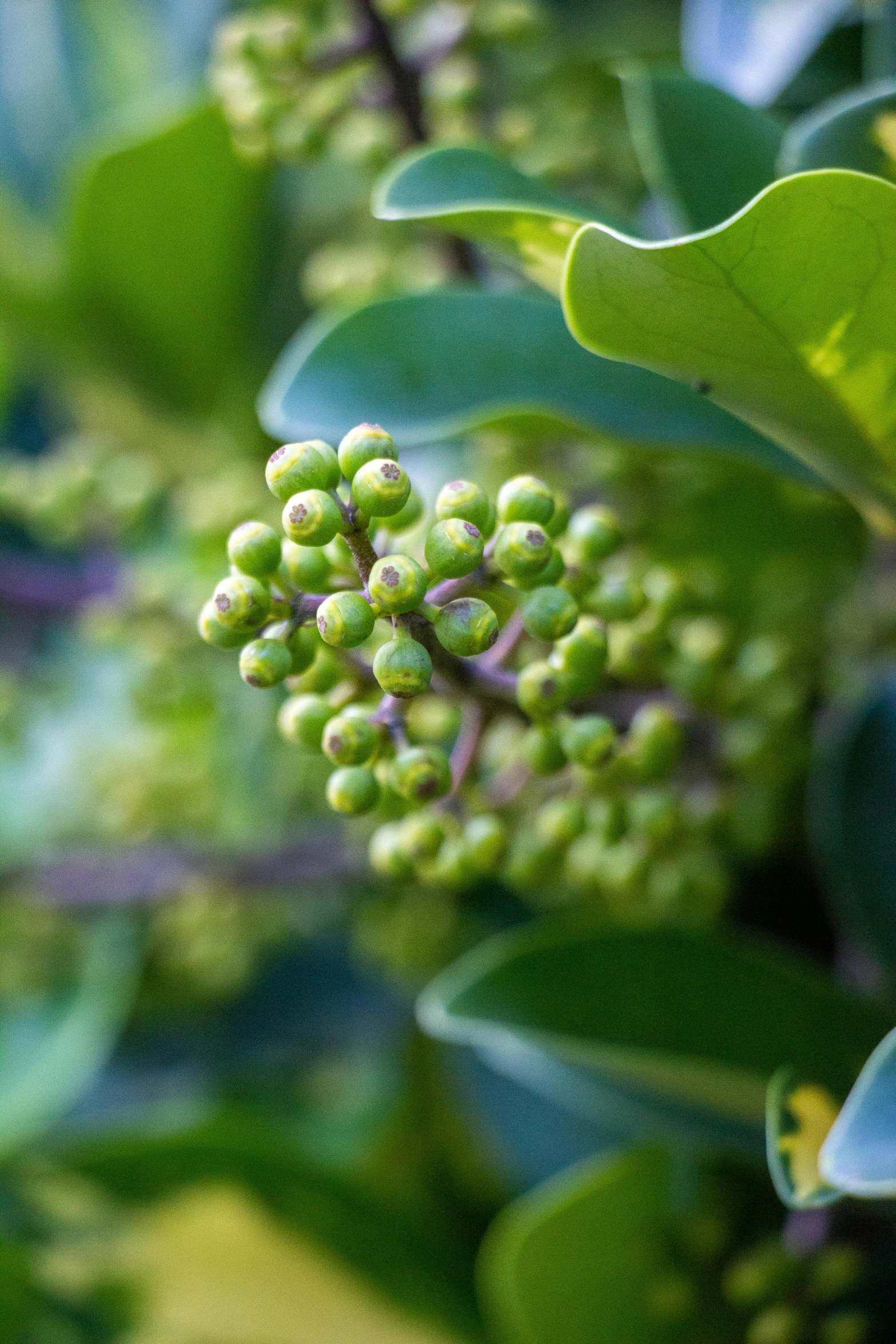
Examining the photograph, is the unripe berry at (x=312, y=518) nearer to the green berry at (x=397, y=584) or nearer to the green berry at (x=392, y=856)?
the green berry at (x=397, y=584)

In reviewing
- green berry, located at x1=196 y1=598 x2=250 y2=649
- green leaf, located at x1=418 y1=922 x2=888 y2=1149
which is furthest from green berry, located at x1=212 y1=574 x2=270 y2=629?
green leaf, located at x1=418 y1=922 x2=888 y2=1149

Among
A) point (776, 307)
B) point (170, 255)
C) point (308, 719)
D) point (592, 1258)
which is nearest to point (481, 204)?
point (776, 307)

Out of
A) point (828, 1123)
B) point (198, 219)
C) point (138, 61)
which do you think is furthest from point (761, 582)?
point (138, 61)

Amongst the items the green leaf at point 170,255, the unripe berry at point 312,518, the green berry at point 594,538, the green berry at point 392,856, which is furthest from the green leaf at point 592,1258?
the green leaf at point 170,255

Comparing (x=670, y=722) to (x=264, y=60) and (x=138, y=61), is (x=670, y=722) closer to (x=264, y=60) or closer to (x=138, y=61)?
(x=264, y=60)

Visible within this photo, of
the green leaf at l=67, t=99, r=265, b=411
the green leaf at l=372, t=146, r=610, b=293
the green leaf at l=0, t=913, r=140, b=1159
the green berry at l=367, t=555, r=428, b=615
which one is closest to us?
the green berry at l=367, t=555, r=428, b=615

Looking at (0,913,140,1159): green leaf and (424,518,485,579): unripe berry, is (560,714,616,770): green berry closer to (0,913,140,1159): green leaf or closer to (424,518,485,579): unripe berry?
(424,518,485,579): unripe berry
